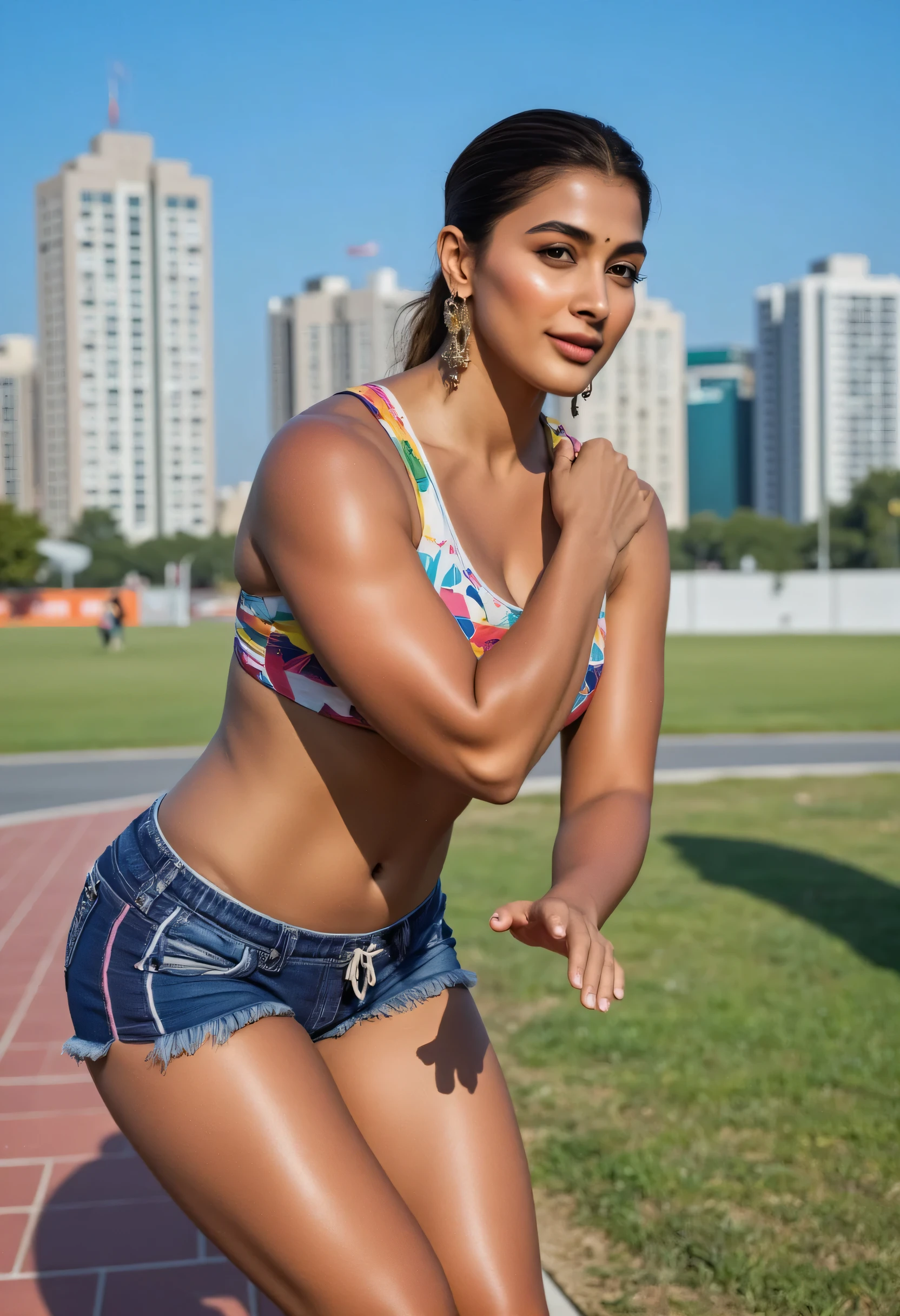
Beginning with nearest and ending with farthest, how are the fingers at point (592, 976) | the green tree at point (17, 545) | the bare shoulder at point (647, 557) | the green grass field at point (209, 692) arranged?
1. the fingers at point (592, 976)
2. the bare shoulder at point (647, 557)
3. the green grass field at point (209, 692)
4. the green tree at point (17, 545)

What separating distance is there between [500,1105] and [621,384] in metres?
141

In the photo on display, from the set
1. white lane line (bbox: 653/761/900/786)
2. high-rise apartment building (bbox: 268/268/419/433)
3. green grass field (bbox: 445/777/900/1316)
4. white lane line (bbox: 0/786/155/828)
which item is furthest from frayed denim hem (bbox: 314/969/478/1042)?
high-rise apartment building (bbox: 268/268/419/433)

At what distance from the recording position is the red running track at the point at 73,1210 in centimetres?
349

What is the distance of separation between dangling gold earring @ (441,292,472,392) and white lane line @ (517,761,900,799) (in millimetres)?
10104

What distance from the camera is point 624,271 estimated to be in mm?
2188

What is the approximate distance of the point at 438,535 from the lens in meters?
2.04

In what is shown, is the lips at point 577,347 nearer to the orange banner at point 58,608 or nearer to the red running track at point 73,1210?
the red running track at point 73,1210

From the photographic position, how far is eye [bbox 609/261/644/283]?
2164mm

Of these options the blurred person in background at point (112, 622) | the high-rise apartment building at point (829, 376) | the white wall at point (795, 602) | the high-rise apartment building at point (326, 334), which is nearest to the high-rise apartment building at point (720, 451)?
the high-rise apartment building at point (829, 376)

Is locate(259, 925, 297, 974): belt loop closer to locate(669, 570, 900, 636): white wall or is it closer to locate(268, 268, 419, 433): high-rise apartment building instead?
locate(669, 570, 900, 636): white wall

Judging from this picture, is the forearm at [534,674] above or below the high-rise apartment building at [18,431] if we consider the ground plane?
below

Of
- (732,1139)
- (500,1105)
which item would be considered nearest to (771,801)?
(732,1139)

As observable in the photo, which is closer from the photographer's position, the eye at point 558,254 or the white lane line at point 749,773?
the eye at point 558,254

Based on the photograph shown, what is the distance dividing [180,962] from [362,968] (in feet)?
1.06
